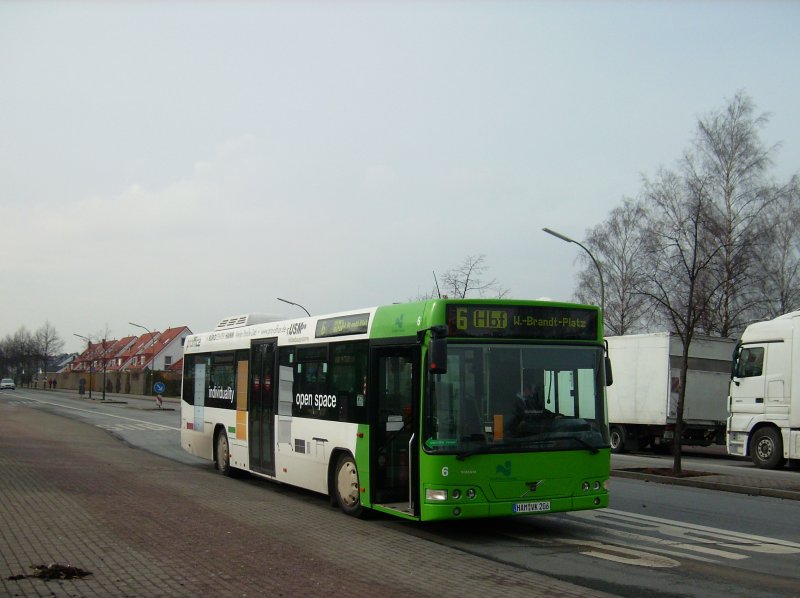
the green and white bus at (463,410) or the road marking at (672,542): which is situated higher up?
the green and white bus at (463,410)

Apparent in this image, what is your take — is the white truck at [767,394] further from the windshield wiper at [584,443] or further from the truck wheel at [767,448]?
the windshield wiper at [584,443]

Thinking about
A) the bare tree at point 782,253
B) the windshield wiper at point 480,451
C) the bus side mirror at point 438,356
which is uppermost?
the bare tree at point 782,253

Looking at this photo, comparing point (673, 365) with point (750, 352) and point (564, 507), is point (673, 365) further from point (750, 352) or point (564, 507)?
point (564, 507)

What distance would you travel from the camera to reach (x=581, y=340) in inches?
421

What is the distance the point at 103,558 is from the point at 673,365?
1982cm

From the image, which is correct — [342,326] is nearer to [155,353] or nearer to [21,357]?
[155,353]

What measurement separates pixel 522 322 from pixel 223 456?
846 centimetres

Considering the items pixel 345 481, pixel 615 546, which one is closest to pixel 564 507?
pixel 615 546

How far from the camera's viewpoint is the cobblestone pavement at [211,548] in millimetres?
7375

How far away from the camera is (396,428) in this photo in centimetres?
1066

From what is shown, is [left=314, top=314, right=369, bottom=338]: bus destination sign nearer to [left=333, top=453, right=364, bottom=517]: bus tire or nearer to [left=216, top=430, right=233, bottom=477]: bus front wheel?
[left=333, top=453, right=364, bottom=517]: bus tire

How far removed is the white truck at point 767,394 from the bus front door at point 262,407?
489 inches

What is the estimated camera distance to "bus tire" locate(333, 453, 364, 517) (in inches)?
448

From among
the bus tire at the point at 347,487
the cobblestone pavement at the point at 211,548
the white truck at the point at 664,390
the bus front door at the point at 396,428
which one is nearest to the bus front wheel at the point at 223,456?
the cobblestone pavement at the point at 211,548
